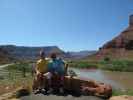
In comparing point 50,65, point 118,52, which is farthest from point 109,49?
point 50,65

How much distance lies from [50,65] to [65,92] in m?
1.24

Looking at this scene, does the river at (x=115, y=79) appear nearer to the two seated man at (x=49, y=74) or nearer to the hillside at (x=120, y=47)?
the two seated man at (x=49, y=74)

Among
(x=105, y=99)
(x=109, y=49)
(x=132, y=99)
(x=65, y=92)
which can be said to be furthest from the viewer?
(x=109, y=49)

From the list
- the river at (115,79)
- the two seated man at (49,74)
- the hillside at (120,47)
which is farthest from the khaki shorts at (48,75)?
the hillside at (120,47)

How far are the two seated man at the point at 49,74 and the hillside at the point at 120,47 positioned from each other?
111661mm

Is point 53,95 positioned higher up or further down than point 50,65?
further down

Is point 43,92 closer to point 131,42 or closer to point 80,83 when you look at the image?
point 80,83

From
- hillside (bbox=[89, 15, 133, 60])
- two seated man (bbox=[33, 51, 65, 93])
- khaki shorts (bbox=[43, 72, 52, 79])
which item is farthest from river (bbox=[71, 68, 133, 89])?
hillside (bbox=[89, 15, 133, 60])

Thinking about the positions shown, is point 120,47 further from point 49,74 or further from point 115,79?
point 49,74

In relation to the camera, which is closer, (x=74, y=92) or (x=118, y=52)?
(x=74, y=92)

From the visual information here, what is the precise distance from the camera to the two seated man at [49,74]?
12.2 meters

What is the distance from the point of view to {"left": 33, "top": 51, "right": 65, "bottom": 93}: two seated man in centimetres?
1220

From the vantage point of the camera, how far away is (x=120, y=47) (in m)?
138

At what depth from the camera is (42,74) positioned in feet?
40.9
